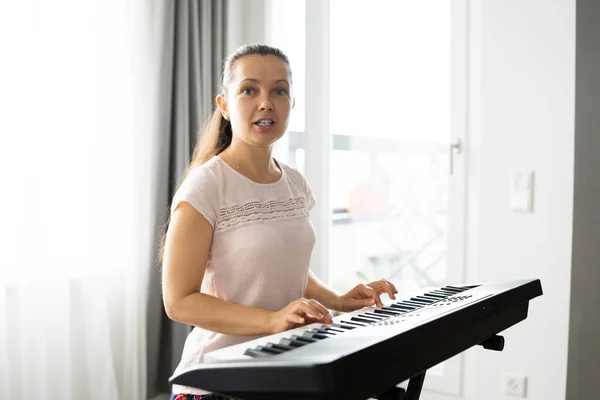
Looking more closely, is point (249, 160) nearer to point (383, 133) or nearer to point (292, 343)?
point (292, 343)

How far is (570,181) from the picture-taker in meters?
2.45

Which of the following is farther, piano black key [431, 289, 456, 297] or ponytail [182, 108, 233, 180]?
ponytail [182, 108, 233, 180]

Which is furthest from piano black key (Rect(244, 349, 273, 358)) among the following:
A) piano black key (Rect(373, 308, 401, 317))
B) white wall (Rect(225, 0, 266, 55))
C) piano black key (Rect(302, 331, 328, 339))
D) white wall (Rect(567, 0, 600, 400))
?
white wall (Rect(225, 0, 266, 55))

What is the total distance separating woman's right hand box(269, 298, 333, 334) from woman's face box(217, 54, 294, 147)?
0.47 metres

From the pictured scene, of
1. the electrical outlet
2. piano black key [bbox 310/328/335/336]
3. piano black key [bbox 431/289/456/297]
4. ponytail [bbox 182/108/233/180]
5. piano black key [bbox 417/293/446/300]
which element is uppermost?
ponytail [bbox 182/108/233/180]

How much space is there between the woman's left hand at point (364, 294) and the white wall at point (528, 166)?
1.20m

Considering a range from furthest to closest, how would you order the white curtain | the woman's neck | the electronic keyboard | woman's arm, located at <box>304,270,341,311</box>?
1. the white curtain
2. woman's arm, located at <box>304,270,341,311</box>
3. the woman's neck
4. the electronic keyboard

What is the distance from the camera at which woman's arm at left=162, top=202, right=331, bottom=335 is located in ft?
4.37

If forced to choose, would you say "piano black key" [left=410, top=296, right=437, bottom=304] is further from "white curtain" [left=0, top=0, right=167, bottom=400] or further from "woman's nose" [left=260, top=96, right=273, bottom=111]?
"white curtain" [left=0, top=0, right=167, bottom=400]

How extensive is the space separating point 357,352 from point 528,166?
1.87 metres

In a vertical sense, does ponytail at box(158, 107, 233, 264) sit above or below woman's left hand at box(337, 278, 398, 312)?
above

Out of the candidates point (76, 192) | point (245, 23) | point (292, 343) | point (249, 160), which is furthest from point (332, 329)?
point (245, 23)

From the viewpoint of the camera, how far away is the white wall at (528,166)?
2463 mm

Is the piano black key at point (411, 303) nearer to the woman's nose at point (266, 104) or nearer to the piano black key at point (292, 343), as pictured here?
the piano black key at point (292, 343)
